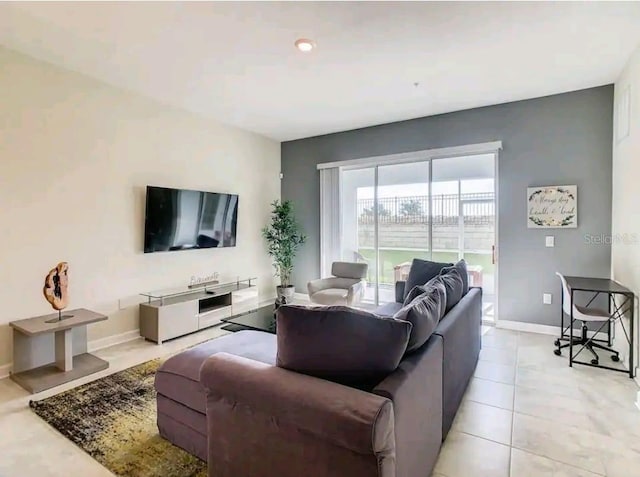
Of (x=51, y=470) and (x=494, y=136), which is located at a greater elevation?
(x=494, y=136)

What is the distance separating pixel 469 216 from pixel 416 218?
0.73m

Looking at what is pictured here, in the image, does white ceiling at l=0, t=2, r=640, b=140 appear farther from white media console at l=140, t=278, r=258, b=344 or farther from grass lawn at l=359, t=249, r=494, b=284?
white media console at l=140, t=278, r=258, b=344

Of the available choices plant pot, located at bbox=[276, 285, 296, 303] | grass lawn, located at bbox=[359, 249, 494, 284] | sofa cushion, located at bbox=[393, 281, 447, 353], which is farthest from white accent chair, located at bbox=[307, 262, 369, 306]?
sofa cushion, located at bbox=[393, 281, 447, 353]

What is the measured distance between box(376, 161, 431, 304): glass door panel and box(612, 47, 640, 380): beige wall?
6.78 feet

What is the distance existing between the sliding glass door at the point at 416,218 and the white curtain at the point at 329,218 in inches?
1.5

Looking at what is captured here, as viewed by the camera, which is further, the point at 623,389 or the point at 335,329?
the point at 623,389

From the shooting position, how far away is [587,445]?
6.79 ft

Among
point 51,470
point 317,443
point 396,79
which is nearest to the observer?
point 317,443

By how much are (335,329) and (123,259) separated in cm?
336

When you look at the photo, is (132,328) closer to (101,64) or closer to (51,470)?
(51,470)

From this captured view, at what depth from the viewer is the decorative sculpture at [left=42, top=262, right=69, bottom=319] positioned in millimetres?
3039

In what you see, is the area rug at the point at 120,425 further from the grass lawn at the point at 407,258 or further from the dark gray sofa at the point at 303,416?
the grass lawn at the point at 407,258

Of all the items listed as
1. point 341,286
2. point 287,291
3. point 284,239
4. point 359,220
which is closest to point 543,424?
point 341,286

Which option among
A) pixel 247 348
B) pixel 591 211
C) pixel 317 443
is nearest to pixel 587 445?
pixel 317 443
